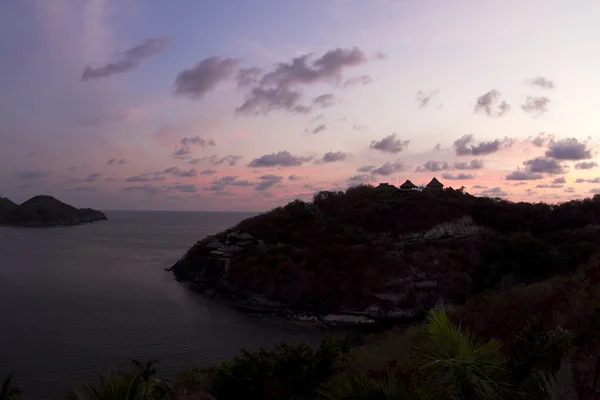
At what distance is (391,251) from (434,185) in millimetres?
29367

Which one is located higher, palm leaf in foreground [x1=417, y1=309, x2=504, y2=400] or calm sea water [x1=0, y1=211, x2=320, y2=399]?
palm leaf in foreground [x1=417, y1=309, x2=504, y2=400]

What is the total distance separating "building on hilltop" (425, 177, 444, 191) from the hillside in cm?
403

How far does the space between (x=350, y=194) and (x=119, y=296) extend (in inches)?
1756

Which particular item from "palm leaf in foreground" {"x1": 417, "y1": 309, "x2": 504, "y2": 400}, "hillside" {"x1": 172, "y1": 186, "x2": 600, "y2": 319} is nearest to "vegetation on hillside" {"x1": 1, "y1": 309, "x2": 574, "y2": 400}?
"palm leaf in foreground" {"x1": 417, "y1": 309, "x2": 504, "y2": 400}

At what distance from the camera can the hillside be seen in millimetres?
48656

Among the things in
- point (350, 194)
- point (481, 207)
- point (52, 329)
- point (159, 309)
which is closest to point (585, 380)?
point (52, 329)

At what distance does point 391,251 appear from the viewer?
5497 centimetres

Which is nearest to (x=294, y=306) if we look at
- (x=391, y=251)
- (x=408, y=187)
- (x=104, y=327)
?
(x=391, y=251)

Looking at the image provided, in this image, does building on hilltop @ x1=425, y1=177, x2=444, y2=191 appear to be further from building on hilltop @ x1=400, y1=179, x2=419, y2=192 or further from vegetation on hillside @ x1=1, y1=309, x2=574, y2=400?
vegetation on hillside @ x1=1, y1=309, x2=574, y2=400

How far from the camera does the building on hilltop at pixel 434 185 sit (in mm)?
77250

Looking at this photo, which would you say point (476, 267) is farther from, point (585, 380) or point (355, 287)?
point (585, 380)

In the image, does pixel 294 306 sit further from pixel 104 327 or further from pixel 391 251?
pixel 104 327

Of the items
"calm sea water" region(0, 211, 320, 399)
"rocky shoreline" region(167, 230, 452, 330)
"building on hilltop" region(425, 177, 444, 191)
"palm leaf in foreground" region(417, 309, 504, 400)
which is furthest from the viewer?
"building on hilltop" region(425, 177, 444, 191)

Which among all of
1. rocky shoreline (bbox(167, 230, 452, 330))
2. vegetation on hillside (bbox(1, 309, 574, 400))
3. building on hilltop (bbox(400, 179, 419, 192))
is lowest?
rocky shoreline (bbox(167, 230, 452, 330))
